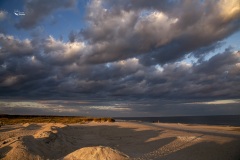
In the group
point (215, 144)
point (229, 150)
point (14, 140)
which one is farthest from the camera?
point (215, 144)

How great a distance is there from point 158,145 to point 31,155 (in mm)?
9872

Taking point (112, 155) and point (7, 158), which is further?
point (7, 158)

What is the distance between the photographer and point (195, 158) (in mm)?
15555

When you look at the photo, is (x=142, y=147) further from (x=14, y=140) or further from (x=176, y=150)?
(x=14, y=140)

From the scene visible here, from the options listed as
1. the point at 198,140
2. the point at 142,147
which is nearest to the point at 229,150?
the point at 198,140

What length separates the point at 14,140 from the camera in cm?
1544

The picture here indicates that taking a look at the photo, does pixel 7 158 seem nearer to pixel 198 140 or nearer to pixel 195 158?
pixel 195 158

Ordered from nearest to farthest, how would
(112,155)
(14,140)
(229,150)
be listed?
(112,155)
(14,140)
(229,150)

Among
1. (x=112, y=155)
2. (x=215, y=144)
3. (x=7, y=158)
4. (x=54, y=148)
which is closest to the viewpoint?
(x=112, y=155)

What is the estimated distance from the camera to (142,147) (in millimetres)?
19141

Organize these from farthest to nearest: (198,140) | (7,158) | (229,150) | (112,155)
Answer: (198,140) → (229,150) → (7,158) → (112,155)

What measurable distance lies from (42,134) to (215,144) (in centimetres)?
1392

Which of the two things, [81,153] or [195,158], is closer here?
[81,153]

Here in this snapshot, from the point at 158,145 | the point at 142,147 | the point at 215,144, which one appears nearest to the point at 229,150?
the point at 215,144
